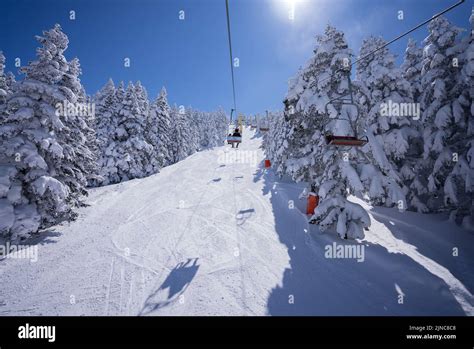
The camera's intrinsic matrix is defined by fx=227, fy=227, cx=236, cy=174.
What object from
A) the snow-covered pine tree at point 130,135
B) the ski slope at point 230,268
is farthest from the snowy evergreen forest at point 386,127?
the snow-covered pine tree at point 130,135

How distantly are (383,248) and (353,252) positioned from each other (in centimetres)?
191

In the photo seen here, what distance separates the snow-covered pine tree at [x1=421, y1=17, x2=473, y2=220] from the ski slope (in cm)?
251

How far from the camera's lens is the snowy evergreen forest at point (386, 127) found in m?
10.7

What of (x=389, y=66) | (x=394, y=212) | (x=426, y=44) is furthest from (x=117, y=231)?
(x=426, y=44)

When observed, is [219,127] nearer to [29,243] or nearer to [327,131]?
[327,131]

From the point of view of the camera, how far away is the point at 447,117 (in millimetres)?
13477

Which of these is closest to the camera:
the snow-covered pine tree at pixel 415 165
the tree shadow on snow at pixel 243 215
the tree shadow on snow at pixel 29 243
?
the tree shadow on snow at pixel 29 243

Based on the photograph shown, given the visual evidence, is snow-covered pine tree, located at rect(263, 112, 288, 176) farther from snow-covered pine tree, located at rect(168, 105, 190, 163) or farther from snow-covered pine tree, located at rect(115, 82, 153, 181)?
snow-covered pine tree, located at rect(168, 105, 190, 163)

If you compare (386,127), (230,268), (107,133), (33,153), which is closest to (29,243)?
(33,153)

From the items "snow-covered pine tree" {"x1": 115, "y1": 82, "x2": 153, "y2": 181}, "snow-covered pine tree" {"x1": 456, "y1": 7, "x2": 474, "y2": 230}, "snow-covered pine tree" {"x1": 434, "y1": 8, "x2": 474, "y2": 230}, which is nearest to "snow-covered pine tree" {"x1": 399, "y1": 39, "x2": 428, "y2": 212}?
"snow-covered pine tree" {"x1": 434, "y1": 8, "x2": 474, "y2": 230}

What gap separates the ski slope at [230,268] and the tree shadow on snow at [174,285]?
30mm

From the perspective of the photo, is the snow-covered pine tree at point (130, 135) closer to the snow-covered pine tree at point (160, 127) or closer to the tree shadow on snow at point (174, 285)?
the snow-covered pine tree at point (160, 127)

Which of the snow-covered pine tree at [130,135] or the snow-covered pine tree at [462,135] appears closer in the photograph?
the snow-covered pine tree at [462,135]
